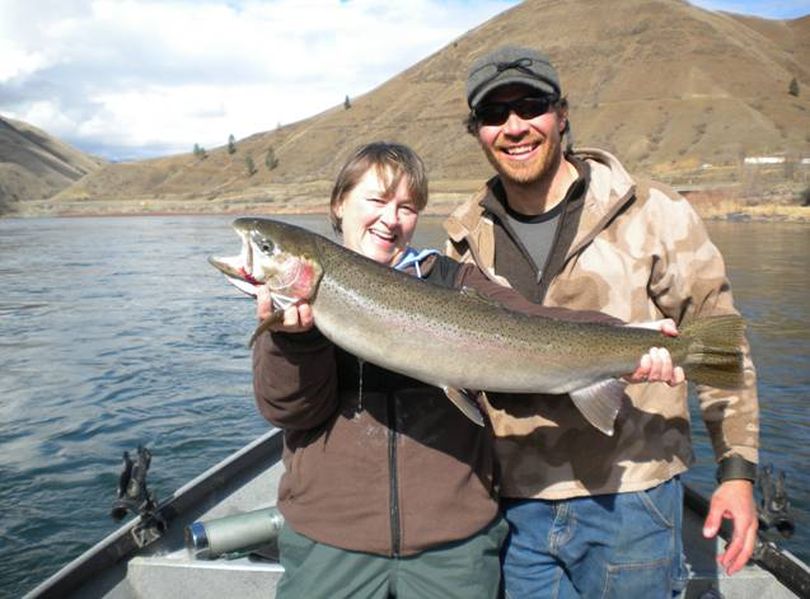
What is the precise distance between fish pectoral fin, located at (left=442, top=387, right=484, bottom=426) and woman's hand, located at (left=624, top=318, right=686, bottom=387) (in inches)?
30.7

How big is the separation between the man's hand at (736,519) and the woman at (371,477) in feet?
2.34

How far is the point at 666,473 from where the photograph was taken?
131 inches

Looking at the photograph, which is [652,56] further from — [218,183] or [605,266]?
[605,266]

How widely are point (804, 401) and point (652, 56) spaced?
188 metres

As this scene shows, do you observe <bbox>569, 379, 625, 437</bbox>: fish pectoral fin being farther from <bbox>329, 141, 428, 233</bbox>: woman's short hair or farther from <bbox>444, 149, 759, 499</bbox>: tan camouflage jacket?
<bbox>329, 141, 428, 233</bbox>: woman's short hair

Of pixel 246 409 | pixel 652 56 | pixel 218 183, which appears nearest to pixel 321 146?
pixel 218 183

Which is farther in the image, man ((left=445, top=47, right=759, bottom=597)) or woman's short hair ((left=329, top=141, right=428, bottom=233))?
man ((left=445, top=47, right=759, bottom=597))

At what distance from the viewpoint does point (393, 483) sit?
288 cm

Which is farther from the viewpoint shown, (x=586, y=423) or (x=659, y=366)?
(x=586, y=423)

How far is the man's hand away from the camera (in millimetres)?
3232

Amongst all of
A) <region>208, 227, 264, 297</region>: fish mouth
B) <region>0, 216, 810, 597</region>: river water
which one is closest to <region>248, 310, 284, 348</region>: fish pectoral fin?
<region>208, 227, 264, 297</region>: fish mouth

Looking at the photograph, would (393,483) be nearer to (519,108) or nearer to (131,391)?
(519,108)

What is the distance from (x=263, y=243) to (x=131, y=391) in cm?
1190

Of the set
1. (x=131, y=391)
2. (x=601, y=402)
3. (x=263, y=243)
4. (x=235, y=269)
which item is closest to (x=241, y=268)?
(x=235, y=269)
